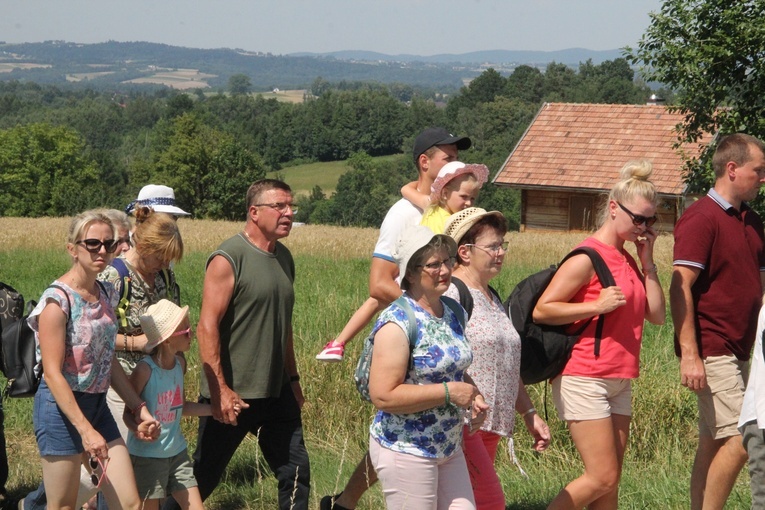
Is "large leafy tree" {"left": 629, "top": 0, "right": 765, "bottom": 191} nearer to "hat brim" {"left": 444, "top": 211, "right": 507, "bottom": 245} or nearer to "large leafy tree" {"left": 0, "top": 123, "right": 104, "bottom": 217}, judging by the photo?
"hat brim" {"left": 444, "top": 211, "right": 507, "bottom": 245}

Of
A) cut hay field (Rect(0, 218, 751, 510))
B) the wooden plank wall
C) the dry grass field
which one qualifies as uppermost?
cut hay field (Rect(0, 218, 751, 510))

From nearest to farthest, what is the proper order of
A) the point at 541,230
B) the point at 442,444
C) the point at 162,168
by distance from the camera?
the point at 442,444 → the point at 541,230 → the point at 162,168

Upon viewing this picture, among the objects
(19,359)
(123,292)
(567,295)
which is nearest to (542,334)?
(567,295)

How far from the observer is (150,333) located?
13.9ft

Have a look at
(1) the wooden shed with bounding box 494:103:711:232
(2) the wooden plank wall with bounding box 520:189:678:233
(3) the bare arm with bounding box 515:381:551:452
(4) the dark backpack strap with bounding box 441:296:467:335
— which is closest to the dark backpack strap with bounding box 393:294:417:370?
(4) the dark backpack strap with bounding box 441:296:467:335

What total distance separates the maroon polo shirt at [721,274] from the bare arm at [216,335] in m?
2.20

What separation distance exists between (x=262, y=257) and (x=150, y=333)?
27.9 inches

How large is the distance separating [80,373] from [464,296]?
1.65 metres

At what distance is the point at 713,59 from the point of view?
61.8 ft

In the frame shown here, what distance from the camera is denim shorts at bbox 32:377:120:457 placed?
398 cm

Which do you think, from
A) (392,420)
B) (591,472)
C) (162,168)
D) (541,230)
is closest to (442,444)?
(392,420)

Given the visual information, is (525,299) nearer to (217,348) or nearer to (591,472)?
(591,472)

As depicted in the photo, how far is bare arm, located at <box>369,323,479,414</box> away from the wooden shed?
3686cm

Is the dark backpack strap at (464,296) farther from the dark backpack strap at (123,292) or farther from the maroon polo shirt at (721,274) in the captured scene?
the dark backpack strap at (123,292)
